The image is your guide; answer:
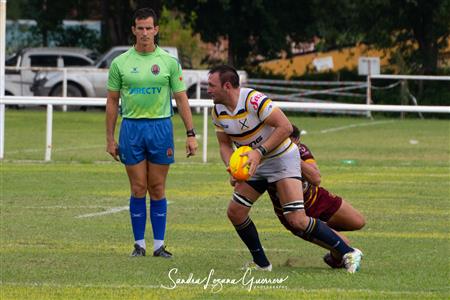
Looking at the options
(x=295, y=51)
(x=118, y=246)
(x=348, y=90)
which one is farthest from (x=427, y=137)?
(x=295, y=51)

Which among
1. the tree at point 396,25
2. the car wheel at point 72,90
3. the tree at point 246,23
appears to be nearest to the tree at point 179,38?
the tree at point 246,23

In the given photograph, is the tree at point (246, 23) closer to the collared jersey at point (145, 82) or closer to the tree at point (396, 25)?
the tree at point (396, 25)

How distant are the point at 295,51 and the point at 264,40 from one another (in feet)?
32.9

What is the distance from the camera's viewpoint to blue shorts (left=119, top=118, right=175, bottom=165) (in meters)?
11.5

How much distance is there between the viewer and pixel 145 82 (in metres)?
11.4

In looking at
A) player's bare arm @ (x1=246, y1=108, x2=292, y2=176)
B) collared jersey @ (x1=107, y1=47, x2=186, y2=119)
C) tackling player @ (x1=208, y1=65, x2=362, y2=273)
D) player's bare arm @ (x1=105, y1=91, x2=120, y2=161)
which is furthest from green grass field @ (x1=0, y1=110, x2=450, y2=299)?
collared jersey @ (x1=107, y1=47, x2=186, y2=119)

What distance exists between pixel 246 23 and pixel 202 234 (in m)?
33.9

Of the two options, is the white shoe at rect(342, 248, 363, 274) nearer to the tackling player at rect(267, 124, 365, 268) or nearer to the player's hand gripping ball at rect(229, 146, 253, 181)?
the tackling player at rect(267, 124, 365, 268)

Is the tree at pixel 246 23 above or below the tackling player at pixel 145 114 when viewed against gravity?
above

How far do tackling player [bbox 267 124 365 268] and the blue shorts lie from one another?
1.22 meters

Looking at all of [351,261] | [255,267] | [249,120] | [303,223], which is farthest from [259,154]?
[351,261]

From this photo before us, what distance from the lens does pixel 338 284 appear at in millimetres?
9828

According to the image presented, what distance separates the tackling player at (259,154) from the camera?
1028 cm

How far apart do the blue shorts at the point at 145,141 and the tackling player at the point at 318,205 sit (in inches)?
47.9
